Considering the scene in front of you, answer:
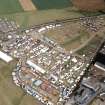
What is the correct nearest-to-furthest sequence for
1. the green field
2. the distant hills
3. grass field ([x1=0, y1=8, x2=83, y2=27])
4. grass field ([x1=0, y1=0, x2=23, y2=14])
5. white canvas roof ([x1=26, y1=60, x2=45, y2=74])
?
white canvas roof ([x1=26, y1=60, x2=45, y2=74]), grass field ([x1=0, y1=8, x2=83, y2=27]), grass field ([x1=0, y1=0, x2=23, y2=14]), the green field, the distant hills

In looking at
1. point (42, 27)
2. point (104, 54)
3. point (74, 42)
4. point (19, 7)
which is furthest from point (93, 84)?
point (19, 7)

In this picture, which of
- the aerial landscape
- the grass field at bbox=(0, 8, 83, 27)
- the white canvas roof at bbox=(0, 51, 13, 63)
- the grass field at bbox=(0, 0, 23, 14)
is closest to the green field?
the aerial landscape

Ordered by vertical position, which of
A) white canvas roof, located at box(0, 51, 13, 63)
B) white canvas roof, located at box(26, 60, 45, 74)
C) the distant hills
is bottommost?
white canvas roof, located at box(26, 60, 45, 74)

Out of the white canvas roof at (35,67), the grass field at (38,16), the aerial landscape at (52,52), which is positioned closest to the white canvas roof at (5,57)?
the aerial landscape at (52,52)

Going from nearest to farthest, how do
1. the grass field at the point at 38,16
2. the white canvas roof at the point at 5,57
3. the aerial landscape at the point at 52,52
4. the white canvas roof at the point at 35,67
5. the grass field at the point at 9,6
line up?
the aerial landscape at the point at 52,52 < the white canvas roof at the point at 35,67 < the white canvas roof at the point at 5,57 < the grass field at the point at 38,16 < the grass field at the point at 9,6

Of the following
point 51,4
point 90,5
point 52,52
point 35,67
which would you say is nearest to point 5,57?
point 35,67

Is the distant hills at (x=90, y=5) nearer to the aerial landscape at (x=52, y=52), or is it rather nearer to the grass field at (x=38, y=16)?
the aerial landscape at (x=52, y=52)

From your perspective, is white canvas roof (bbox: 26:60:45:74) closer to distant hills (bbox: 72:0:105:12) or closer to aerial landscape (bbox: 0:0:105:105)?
aerial landscape (bbox: 0:0:105:105)

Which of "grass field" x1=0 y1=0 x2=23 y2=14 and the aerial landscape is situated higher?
"grass field" x1=0 y1=0 x2=23 y2=14
